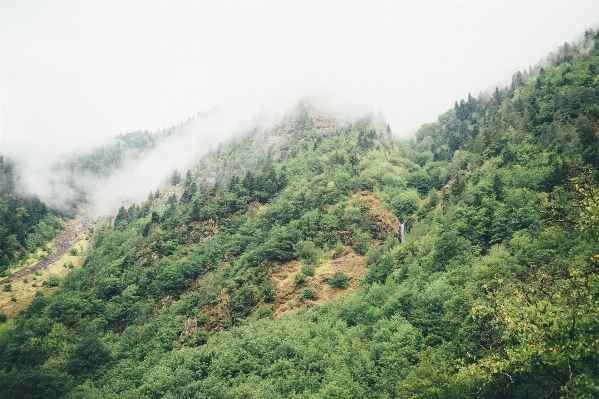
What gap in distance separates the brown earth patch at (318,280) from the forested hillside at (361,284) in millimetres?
485

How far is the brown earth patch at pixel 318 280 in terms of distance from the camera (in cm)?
8194

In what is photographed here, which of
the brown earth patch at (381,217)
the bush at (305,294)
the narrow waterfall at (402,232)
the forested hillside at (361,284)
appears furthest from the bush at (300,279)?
the narrow waterfall at (402,232)

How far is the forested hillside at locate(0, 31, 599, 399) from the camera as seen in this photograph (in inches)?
1022

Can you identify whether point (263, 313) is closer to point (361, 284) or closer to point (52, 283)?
point (361, 284)

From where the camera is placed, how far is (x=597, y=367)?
15078 millimetres

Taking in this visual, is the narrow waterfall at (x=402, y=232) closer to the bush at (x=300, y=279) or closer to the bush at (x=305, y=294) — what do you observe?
the bush at (x=300, y=279)

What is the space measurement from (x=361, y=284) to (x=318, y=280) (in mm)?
10790

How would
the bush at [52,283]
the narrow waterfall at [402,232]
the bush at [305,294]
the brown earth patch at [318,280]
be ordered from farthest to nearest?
the bush at [52,283]
the narrow waterfall at [402,232]
the brown earth patch at [318,280]
the bush at [305,294]

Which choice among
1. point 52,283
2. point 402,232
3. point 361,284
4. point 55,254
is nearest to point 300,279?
point 361,284

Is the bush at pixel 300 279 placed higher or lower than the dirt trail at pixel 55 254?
lower

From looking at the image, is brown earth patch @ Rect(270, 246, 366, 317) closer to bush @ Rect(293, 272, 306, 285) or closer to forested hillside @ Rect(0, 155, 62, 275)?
bush @ Rect(293, 272, 306, 285)

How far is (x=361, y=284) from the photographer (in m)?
79.8

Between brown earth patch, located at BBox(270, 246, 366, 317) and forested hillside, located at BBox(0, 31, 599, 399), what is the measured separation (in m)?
0.48

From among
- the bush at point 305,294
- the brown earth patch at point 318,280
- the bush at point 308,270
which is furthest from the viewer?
the bush at point 308,270
